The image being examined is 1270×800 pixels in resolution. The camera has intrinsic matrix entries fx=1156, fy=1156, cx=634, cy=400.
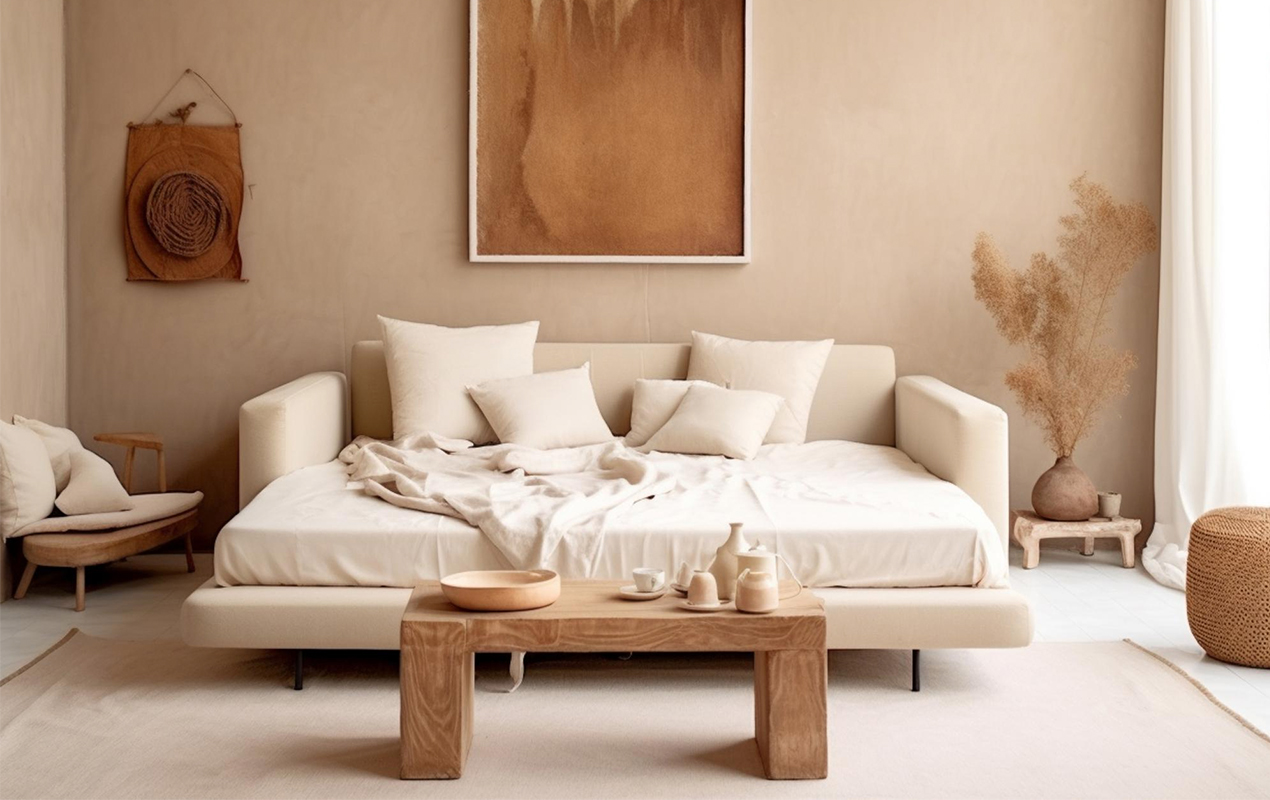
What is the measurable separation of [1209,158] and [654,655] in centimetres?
294

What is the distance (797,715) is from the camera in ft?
8.34

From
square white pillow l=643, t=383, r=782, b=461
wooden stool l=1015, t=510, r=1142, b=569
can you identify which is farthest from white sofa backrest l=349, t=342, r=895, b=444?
wooden stool l=1015, t=510, r=1142, b=569

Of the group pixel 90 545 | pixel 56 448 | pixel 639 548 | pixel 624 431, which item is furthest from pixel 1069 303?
pixel 56 448

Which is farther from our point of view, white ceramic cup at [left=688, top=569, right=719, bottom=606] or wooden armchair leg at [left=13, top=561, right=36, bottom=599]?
wooden armchair leg at [left=13, top=561, right=36, bottom=599]

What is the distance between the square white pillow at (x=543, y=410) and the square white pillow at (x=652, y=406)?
111 mm

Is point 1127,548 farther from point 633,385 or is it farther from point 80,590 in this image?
point 80,590

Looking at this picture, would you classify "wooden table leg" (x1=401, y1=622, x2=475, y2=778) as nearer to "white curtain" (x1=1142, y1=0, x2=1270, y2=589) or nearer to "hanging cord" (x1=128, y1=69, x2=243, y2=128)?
"white curtain" (x1=1142, y1=0, x2=1270, y2=589)

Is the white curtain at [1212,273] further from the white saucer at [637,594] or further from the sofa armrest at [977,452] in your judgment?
the white saucer at [637,594]

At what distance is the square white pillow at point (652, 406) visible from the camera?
14.4ft

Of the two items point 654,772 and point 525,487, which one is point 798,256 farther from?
point 654,772

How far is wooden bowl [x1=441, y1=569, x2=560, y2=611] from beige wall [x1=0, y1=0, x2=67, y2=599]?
93.8 inches

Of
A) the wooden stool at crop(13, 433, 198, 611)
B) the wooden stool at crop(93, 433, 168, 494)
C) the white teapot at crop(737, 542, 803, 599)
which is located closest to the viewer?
the white teapot at crop(737, 542, 803, 599)

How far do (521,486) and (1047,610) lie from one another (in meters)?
1.88

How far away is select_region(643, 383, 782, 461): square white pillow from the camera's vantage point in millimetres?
4156
